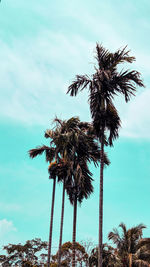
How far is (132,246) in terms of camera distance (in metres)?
29.0

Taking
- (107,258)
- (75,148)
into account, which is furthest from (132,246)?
(75,148)

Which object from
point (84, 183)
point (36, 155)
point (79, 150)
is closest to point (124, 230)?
point (84, 183)

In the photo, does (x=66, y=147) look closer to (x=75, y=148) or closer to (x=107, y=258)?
(x=75, y=148)

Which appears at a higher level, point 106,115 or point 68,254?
point 106,115

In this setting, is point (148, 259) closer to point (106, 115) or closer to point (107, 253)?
point (107, 253)

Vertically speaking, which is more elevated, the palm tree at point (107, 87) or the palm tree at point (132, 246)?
the palm tree at point (107, 87)

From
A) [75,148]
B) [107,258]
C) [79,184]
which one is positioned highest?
[75,148]

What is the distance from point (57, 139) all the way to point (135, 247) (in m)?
11.4

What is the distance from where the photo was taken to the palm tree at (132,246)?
26531mm

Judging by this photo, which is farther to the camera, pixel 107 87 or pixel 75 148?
pixel 75 148

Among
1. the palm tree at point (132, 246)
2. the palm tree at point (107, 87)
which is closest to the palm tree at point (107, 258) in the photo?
the palm tree at point (132, 246)

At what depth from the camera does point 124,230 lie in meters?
30.1

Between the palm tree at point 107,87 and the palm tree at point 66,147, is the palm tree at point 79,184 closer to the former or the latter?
the palm tree at point 66,147

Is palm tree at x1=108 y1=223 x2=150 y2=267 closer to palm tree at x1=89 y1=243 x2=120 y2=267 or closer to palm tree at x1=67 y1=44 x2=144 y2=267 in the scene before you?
palm tree at x1=89 y1=243 x2=120 y2=267
